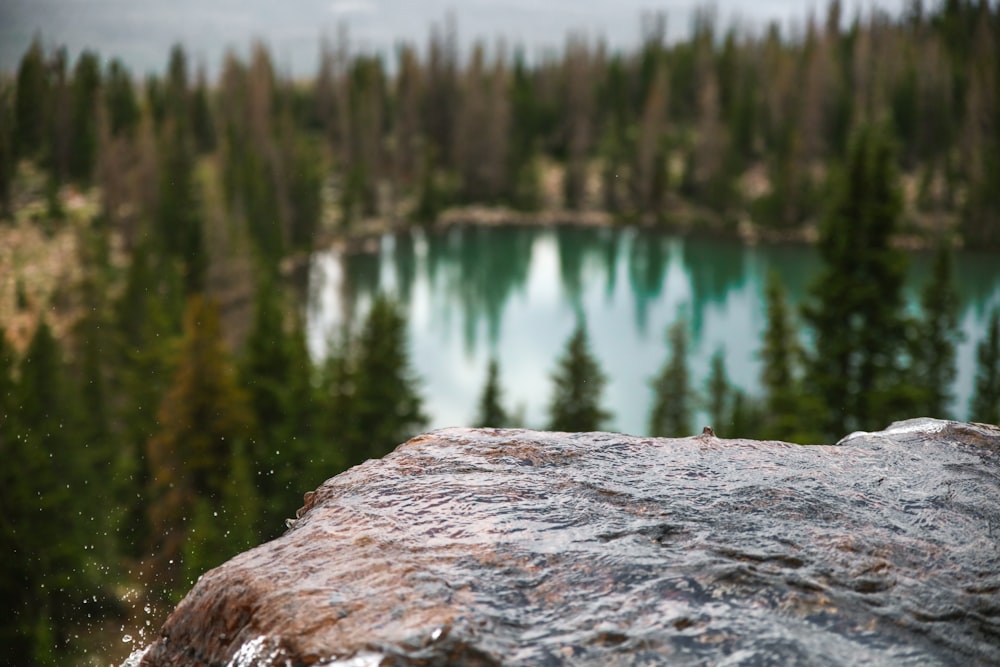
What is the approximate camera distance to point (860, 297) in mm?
24453

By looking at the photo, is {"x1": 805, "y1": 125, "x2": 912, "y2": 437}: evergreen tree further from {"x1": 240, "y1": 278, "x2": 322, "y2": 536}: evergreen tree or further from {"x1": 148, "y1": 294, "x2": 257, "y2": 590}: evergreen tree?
{"x1": 148, "y1": 294, "x2": 257, "y2": 590}: evergreen tree

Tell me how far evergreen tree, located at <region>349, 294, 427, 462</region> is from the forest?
0.37 ft

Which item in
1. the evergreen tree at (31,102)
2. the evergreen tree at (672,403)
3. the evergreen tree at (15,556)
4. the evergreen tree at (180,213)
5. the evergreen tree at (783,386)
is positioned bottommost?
the evergreen tree at (15,556)

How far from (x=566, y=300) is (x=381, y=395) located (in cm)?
3495

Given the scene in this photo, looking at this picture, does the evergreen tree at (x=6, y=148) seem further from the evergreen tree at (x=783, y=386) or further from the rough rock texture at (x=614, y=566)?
the rough rock texture at (x=614, y=566)

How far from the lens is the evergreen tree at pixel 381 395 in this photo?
3092cm

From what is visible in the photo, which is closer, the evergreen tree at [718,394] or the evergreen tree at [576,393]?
the evergreen tree at [576,393]

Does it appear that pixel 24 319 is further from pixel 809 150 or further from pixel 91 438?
pixel 809 150

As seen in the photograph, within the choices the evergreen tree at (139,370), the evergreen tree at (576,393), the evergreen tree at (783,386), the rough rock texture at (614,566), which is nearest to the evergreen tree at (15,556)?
the evergreen tree at (139,370)

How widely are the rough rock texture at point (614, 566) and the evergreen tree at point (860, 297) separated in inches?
789

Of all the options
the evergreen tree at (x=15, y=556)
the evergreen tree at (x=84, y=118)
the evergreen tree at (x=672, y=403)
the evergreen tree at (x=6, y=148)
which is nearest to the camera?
the evergreen tree at (x=15, y=556)

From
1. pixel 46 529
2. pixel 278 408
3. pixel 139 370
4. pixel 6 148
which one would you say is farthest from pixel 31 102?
pixel 46 529

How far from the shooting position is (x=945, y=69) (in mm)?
105875

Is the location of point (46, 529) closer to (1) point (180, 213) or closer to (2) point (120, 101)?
(1) point (180, 213)
